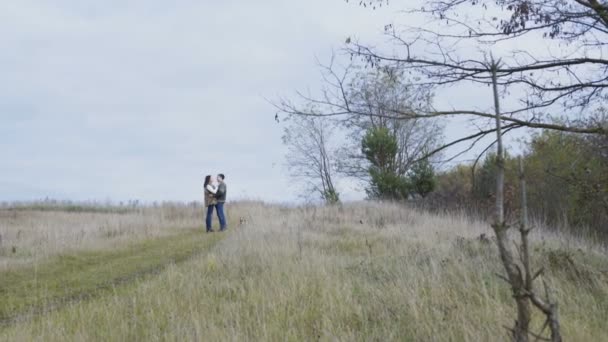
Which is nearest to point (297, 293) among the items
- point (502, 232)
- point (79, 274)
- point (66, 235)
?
point (502, 232)

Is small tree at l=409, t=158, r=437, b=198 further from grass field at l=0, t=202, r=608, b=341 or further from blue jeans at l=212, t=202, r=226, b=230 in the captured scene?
grass field at l=0, t=202, r=608, b=341

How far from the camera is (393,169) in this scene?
26625 millimetres

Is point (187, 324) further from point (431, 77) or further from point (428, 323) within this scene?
point (431, 77)

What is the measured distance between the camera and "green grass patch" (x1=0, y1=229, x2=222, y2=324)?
272 inches

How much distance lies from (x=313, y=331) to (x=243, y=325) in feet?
2.14

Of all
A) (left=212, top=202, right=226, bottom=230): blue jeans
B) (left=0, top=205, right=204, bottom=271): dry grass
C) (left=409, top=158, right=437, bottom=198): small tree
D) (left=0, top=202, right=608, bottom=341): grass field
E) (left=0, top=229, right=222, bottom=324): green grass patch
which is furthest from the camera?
(left=409, top=158, right=437, bottom=198): small tree

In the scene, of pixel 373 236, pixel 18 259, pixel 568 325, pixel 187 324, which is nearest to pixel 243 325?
pixel 187 324

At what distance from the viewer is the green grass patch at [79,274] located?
691 cm

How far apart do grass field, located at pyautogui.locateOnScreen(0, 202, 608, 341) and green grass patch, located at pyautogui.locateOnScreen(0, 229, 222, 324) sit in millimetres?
32

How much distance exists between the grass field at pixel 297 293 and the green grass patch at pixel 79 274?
0.10 feet

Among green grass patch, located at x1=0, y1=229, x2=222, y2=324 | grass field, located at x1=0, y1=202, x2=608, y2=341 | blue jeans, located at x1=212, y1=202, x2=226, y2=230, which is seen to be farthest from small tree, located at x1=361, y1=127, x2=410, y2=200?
grass field, located at x1=0, y1=202, x2=608, y2=341

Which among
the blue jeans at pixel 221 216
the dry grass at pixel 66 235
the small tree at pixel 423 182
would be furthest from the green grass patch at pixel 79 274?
the small tree at pixel 423 182

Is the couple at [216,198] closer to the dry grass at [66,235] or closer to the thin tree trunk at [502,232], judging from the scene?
the dry grass at [66,235]

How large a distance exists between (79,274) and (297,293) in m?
5.37
